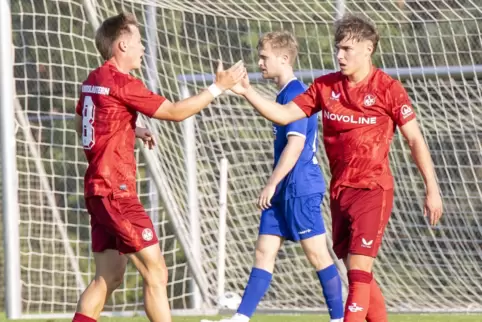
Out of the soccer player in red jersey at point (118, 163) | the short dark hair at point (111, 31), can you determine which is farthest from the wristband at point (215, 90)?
the short dark hair at point (111, 31)

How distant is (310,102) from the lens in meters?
5.80

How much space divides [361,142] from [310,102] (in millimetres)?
367

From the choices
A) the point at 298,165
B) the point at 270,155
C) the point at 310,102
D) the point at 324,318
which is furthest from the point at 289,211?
the point at 270,155

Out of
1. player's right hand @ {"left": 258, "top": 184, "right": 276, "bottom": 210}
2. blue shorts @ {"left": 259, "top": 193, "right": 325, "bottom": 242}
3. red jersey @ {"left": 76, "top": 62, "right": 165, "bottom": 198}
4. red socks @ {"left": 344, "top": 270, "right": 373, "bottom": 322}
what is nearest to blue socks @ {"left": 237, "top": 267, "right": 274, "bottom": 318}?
blue shorts @ {"left": 259, "top": 193, "right": 325, "bottom": 242}

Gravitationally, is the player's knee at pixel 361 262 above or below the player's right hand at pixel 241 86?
below

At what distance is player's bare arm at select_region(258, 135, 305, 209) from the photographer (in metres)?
6.06

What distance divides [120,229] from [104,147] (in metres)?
0.41

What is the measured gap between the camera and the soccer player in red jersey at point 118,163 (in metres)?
5.45

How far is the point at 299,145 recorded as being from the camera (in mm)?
6312

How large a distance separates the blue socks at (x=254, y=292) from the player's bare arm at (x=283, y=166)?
0.52 m

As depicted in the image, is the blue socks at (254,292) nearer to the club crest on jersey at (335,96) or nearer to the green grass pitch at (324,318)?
the club crest on jersey at (335,96)

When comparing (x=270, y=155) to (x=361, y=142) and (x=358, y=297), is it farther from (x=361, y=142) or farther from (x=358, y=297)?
(x=358, y=297)

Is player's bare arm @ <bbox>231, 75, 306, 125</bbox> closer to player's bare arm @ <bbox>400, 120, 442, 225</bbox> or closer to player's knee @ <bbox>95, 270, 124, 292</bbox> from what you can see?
player's bare arm @ <bbox>400, 120, 442, 225</bbox>

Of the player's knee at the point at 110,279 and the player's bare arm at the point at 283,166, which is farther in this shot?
the player's bare arm at the point at 283,166
